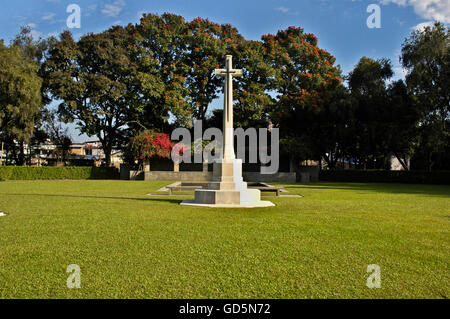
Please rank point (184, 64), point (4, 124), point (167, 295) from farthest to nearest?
point (184, 64) < point (4, 124) < point (167, 295)

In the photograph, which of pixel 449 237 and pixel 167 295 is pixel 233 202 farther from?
pixel 167 295

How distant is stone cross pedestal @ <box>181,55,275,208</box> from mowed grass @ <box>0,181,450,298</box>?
7.88 feet

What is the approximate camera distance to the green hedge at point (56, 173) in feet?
95.2

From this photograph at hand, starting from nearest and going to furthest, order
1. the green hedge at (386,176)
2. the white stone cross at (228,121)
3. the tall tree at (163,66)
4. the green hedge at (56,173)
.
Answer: the white stone cross at (228,121)
the green hedge at (386,176)
the green hedge at (56,173)
the tall tree at (163,66)

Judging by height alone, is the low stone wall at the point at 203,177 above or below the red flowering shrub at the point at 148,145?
below

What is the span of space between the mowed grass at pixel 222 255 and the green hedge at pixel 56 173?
24.7 meters

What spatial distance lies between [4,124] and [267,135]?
24.2 meters

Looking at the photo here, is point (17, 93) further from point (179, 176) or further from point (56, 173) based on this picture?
point (179, 176)

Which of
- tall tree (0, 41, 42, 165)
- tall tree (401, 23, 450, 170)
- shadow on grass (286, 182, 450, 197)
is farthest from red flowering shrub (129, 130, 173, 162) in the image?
tall tree (401, 23, 450, 170)

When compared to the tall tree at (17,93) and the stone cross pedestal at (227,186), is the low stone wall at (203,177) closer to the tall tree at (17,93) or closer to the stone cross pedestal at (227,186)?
the tall tree at (17,93)

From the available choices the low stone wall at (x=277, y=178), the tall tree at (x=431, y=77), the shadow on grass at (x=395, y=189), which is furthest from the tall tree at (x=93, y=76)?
the tall tree at (x=431, y=77)

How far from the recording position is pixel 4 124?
29266 millimetres

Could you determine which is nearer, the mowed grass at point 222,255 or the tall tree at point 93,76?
the mowed grass at point 222,255
